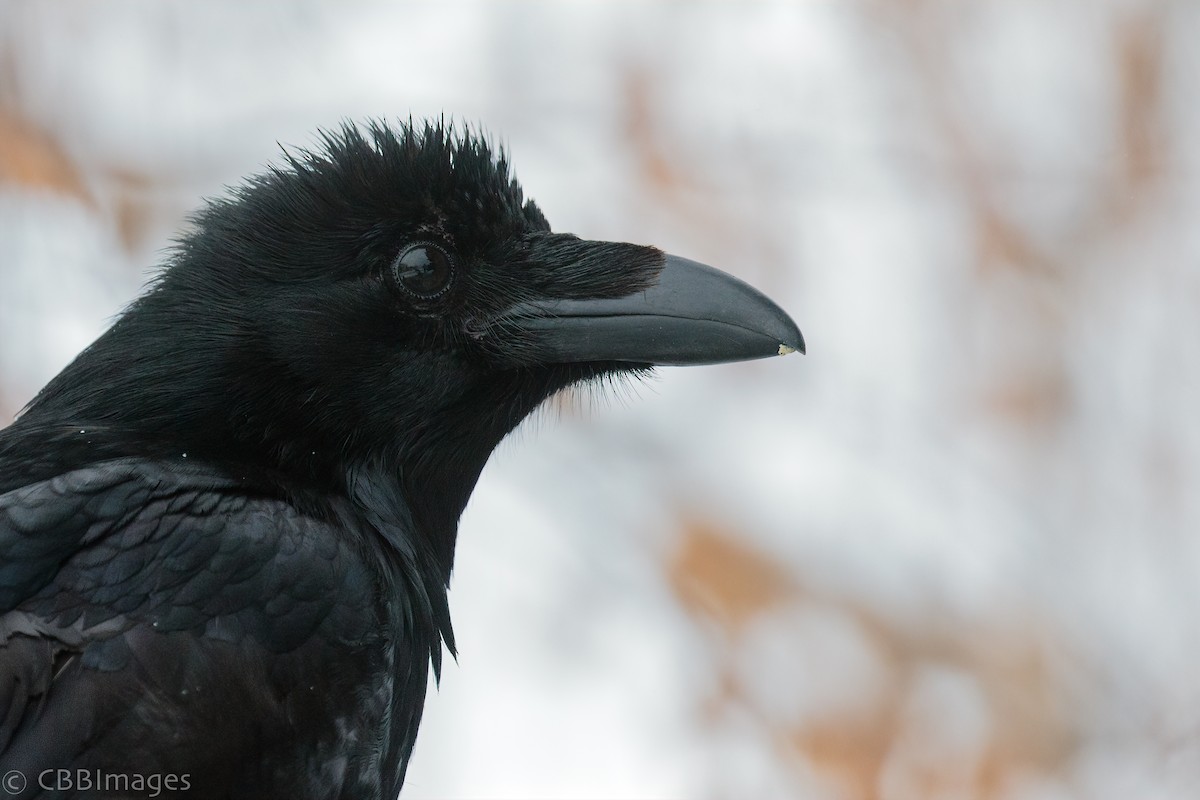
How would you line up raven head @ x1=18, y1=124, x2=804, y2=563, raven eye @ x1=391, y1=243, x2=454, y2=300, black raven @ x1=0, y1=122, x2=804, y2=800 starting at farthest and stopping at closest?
1. raven eye @ x1=391, y1=243, x2=454, y2=300
2. raven head @ x1=18, y1=124, x2=804, y2=563
3. black raven @ x1=0, y1=122, x2=804, y2=800

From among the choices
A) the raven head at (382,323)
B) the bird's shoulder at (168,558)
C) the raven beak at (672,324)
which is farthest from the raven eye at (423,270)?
the bird's shoulder at (168,558)

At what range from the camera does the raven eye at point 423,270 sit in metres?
3.89

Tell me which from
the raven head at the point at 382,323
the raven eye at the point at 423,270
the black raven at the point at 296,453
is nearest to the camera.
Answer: the black raven at the point at 296,453

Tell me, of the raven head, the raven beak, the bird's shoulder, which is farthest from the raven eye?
the bird's shoulder

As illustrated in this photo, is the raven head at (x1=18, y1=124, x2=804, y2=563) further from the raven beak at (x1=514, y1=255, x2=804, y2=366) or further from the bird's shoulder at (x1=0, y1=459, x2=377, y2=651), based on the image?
the bird's shoulder at (x1=0, y1=459, x2=377, y2=651)

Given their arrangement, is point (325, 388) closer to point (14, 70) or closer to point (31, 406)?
point (31, 406)

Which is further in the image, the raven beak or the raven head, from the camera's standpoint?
the raven beak

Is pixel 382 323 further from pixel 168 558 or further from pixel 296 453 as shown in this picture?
pixel 168 558

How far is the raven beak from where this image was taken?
3.91 metres

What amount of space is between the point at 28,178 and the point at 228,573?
5153 millimetres

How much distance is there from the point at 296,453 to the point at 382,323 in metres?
0.40

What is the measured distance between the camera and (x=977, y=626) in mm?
8391

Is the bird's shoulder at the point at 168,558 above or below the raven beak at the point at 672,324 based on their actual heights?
below

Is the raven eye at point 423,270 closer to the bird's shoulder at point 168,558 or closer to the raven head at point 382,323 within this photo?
the raven head at point 382,323
